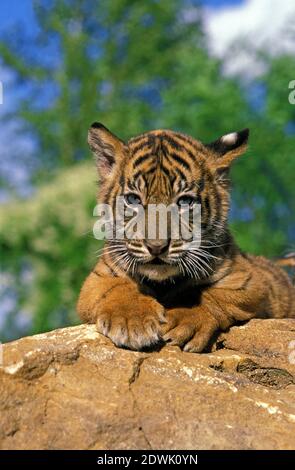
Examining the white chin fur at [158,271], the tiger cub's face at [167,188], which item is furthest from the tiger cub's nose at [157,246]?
the white chin fur at [158,271]

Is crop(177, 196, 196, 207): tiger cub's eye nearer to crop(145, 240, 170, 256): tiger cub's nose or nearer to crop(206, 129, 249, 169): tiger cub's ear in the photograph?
crop(145, 240, 170, 256): tiger cub's nose

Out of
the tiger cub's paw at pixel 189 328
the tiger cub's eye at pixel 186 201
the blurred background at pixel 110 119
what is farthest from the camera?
the blurred background at pixel 110 119

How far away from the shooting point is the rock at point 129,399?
489 centimetres

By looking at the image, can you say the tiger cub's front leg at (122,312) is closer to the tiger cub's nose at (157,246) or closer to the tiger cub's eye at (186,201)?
the tiger cub's nose at (157,246)

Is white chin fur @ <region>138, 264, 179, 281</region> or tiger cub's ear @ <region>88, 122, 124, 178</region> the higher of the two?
tiger cub's ear @ <region>88, 122, 124, 178</region>

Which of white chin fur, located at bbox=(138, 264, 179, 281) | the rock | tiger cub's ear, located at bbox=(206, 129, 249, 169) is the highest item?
tiger cub's ear, located at bbox=(206, 129, 249, 169)

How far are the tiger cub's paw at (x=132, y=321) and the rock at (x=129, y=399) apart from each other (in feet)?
0.25

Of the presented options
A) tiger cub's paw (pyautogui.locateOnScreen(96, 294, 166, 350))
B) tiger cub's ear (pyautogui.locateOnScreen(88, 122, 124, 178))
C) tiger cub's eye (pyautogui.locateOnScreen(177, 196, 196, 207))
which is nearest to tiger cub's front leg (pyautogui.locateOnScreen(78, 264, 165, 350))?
tiger cub's paw (pyautogui.locateOnScreen(96, 294, 166, 350))

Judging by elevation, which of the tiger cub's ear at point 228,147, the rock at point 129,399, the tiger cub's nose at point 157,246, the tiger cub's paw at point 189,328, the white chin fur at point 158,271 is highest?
the tiger cub's ear at point 228,147

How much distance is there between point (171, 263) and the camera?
594cm

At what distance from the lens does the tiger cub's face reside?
19.7ft
